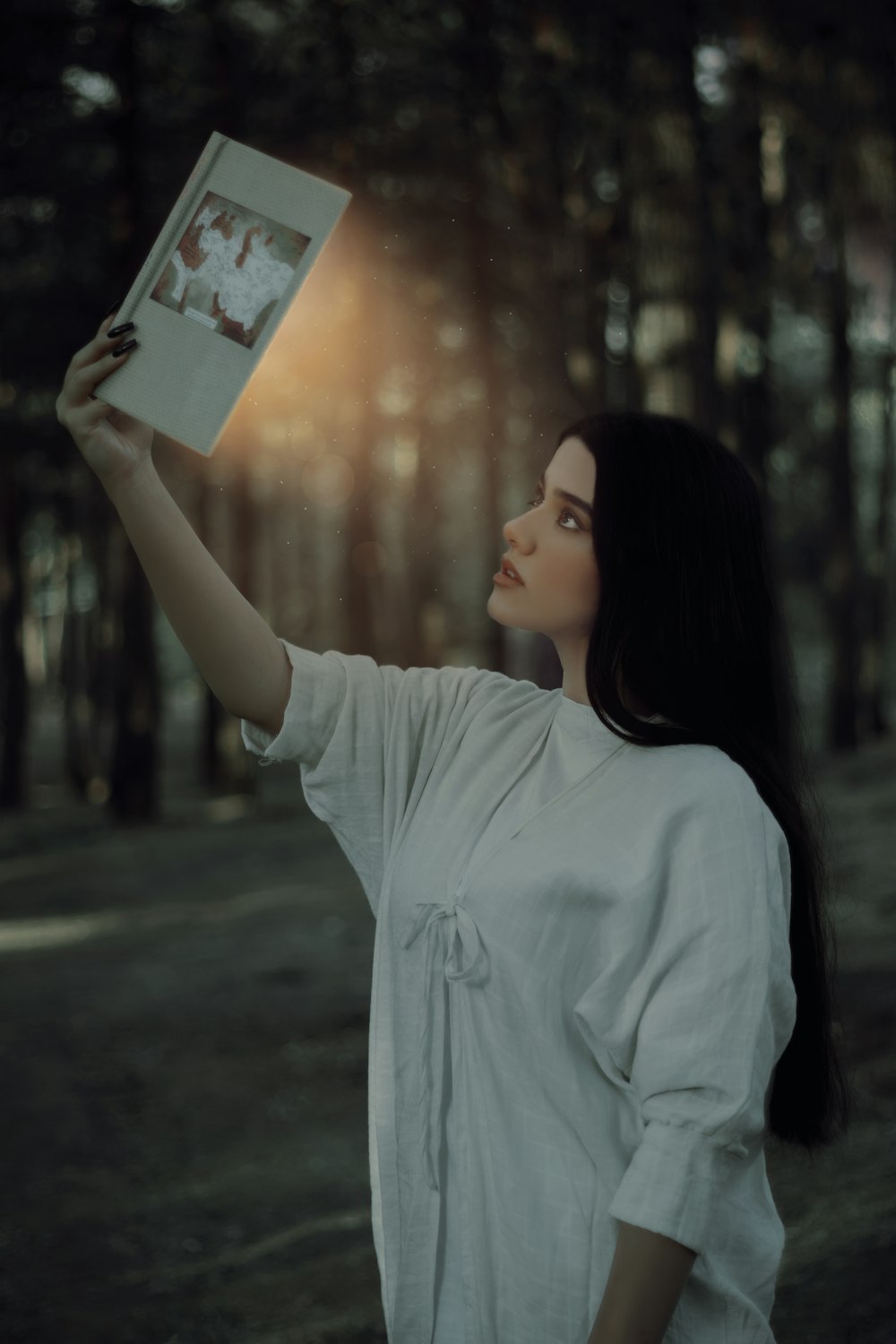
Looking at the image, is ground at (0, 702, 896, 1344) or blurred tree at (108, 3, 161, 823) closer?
ground at (0, 702, 896, 1344)

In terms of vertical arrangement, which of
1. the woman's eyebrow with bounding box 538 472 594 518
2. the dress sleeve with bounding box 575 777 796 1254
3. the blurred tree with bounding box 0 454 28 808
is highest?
the woman's eyebrow with bounding box 538 472 594 518

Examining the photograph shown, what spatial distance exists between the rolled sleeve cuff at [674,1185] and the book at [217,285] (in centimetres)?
118

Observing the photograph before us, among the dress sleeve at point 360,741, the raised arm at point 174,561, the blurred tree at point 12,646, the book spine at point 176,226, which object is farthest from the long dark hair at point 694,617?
the blurred tree at point 12,646

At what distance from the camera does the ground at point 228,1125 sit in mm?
4695

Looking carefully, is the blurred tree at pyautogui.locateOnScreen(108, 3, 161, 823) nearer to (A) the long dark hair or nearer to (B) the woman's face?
(B) the woman's face

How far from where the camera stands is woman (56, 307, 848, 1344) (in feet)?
6.38

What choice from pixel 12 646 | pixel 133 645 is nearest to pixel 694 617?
pixel 133 645

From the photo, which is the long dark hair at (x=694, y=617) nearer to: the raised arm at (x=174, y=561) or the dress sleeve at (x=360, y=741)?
the dress sleeve at (x=360, y=741)

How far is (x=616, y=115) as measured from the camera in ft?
36.1

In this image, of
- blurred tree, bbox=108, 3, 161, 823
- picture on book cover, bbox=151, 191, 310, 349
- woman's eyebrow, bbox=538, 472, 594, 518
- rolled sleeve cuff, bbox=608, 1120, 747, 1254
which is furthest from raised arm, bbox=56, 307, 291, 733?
blurred tree, bbox=108, 3, 161, 823

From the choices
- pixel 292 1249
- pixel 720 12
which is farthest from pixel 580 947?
pixel 720 12

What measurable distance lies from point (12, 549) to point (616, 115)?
13.2 m

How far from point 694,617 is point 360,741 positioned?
0.61 meters

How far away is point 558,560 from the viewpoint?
7.39ft
